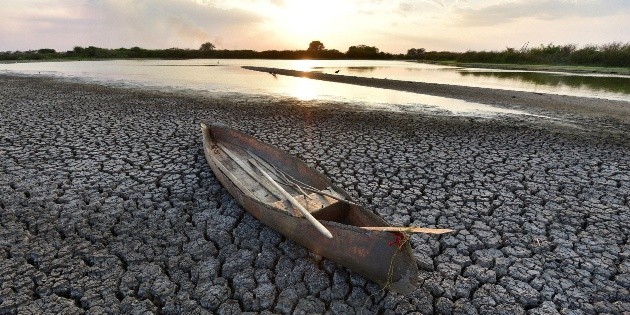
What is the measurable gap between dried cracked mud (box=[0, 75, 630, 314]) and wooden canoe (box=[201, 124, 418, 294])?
23cm

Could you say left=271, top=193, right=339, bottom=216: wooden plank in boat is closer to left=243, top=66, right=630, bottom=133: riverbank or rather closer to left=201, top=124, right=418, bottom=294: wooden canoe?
left=201, top=124, right=418, bottom=294: wooden canoe

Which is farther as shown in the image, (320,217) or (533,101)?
(533,101)

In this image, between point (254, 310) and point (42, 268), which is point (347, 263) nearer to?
point (254, 310)

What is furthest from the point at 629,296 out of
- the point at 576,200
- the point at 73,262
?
the point at 73,262

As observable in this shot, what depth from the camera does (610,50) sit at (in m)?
42.2

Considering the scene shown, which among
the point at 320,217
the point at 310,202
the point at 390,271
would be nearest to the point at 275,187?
the point at 310,202

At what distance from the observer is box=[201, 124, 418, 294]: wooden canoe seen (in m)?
2.84

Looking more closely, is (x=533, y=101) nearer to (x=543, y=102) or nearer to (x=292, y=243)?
(x=543, y=102)

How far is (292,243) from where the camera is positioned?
3822 millimetres

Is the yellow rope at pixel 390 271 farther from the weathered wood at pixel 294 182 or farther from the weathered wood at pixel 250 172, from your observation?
the weathered wood at pixel 250 172

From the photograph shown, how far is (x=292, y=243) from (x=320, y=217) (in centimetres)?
47

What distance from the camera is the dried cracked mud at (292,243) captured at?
10.0ft

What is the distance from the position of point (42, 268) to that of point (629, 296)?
18.2 feet

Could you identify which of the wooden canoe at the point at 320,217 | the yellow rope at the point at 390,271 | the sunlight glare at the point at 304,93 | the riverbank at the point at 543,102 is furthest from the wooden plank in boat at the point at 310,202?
the sunlight glare at the point at 304,93
